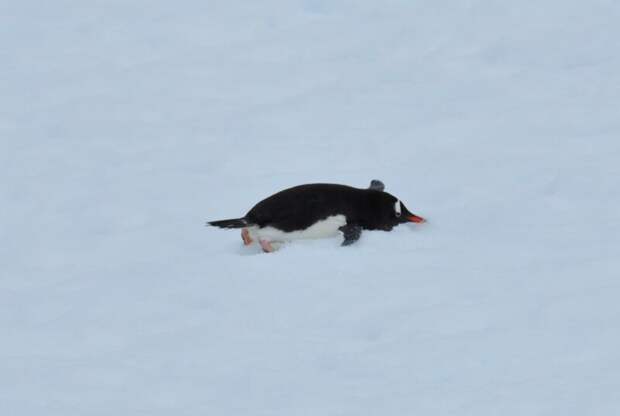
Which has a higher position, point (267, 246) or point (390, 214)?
point (390, 214)

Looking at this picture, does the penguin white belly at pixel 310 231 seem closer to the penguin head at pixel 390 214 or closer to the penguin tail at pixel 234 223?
the penguin tail at pixel 234 223

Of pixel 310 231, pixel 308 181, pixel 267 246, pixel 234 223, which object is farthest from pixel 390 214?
pixel 308 181

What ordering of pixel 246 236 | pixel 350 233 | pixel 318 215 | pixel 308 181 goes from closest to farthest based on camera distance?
pixel 350 233 < pixel 318 215 < pixel 246 236 < pixel 308 181

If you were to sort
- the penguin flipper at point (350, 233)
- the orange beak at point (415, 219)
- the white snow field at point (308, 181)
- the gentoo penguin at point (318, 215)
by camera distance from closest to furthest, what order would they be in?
the white snow field at point (308, 181), the penguin flipper at point (350, 233), the gentoo penguin at point (318, 215), the orange beak at point (415, 219)

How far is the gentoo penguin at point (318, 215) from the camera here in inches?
243

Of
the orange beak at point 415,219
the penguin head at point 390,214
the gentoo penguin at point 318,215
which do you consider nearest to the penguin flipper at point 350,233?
the gentoo penguin at point 318,215

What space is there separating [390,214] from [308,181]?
1402 millimetres

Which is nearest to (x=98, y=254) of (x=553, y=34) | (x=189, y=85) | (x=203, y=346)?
(x=203, y=346)

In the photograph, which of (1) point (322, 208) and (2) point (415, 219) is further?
(2) point (415, 219)

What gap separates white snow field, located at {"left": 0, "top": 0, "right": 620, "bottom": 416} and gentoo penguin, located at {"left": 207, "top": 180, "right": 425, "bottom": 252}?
0.35 ft

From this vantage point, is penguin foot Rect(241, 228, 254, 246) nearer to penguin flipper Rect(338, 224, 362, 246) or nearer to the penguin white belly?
the penguin white belly

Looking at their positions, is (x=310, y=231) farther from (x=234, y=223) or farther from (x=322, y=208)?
(x=234, y=223)

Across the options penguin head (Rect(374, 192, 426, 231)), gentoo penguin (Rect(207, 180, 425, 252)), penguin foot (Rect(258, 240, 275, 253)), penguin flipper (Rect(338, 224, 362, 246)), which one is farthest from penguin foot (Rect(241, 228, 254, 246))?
penguin head (Rect(374, 192, 426, 231))

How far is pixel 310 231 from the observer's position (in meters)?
6.20
